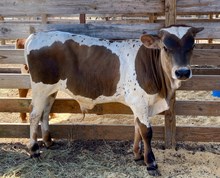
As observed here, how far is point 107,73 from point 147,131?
0.82 meters

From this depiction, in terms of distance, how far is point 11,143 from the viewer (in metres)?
4.98

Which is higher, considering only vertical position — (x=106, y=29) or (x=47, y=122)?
(x=106, y=29)

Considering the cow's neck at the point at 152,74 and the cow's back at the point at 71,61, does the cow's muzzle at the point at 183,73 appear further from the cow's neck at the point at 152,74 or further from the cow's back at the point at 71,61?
the cow's back at the point at 71,61

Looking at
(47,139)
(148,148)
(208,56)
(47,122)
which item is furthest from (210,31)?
(47,139)

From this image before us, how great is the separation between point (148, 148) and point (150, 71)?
0.91 metres

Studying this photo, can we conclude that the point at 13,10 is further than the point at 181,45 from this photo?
Yes

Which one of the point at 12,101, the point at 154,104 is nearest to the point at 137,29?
the point at 154,104

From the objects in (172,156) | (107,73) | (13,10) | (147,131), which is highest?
(13,10)

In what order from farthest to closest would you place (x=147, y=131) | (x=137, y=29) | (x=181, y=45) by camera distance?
(x=137, y=29)
(x=147, y=131)
(x=181, y=45)

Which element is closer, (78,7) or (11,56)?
(78,7)

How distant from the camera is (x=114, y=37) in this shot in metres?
4.45

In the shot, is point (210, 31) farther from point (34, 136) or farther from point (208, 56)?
point (34, 136)

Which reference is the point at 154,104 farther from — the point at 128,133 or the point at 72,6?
the point at 72,6

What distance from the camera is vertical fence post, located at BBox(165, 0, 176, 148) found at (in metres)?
4.23
